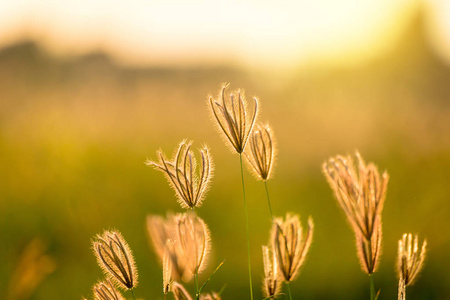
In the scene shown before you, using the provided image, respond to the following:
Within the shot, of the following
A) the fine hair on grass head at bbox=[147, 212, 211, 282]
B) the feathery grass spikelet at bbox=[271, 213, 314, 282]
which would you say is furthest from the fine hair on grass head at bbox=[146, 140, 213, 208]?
the feathery grass spikelet at bbox=[271, 213, 314, 282]

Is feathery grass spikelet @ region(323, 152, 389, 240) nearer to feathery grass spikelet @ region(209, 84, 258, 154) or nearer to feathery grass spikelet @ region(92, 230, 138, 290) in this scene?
feathery grass spikelet @ region(209, 84, 258, 154)

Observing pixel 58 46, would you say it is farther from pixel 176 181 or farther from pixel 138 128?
pixel 176 181

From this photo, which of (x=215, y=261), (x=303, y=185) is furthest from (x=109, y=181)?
(x=303, y=185)

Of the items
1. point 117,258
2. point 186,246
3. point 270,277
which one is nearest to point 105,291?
point 117,258

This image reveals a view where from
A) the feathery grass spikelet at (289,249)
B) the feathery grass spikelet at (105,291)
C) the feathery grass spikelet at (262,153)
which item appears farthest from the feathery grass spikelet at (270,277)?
the feathery grass spikelet at (105,291)

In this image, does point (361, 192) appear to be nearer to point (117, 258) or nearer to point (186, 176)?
point (186, 176)

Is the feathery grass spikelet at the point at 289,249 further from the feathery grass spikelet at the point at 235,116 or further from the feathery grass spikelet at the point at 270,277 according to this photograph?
the feathery grass spikelet at the point at 235,116
